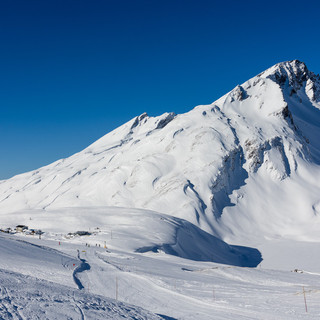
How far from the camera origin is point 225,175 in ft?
376

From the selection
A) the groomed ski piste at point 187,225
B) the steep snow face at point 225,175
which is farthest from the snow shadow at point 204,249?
the steep snow face at point 225,175

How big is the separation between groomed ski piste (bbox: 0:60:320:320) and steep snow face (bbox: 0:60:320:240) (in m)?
0.46

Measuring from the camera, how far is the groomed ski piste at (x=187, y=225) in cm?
2005

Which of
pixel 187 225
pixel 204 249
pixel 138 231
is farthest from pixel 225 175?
pixel 138 231

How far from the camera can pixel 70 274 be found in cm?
2819

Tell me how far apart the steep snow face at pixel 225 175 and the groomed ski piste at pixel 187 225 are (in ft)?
1.50

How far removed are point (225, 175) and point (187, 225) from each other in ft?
121

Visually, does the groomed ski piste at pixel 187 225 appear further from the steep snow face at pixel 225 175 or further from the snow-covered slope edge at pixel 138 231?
the steep snow face at pixel 225 175

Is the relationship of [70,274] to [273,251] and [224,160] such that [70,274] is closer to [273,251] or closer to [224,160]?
[273,251]

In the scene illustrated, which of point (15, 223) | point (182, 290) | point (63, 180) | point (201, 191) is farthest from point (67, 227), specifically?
point (63, 180)

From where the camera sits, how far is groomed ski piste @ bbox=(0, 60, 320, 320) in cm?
2005

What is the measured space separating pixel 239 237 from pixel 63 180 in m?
96.5

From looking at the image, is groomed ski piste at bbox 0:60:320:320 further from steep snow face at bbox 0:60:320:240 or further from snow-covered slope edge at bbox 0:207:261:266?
steep snow face at bbox 0:60:320:240

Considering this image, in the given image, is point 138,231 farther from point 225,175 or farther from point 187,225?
point 225,175
